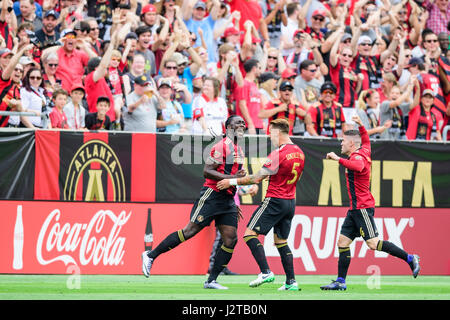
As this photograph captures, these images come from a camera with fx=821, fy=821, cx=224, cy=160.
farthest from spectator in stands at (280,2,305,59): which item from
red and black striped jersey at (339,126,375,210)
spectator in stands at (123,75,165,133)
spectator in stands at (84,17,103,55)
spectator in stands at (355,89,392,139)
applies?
red and black striped jersey at (339,126,375,210)

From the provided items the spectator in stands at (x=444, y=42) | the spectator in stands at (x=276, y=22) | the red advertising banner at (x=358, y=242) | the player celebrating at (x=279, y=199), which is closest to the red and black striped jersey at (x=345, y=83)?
the spectator in stands at (x=276, y=22)

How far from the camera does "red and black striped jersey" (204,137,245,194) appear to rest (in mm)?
12156

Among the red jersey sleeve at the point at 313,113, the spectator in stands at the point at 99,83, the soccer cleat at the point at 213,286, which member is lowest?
the soccer cleat at the point at 213,286

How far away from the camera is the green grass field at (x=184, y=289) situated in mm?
10992

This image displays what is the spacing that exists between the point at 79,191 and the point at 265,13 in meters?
9.51

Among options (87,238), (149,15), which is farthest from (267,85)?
(87,238)

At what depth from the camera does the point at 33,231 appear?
46.8ft

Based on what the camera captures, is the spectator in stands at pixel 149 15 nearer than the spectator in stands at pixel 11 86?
No

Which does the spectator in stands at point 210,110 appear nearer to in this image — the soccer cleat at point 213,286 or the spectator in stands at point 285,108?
the spectator in stands at point 285,108

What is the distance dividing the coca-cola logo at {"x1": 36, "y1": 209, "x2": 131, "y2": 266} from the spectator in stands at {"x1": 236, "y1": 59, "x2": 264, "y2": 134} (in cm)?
359

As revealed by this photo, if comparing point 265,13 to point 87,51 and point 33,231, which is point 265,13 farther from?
point 33,231

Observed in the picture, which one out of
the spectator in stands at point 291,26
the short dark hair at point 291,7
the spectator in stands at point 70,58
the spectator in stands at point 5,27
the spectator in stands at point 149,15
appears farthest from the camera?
the short dark hair at point 291,7

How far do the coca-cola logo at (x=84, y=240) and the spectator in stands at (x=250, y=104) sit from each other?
3.59 metres

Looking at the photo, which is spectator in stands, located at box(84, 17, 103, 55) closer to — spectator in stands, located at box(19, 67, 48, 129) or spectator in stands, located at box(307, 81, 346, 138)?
spectator in stands, located at box(19, 67, 48, 129)
